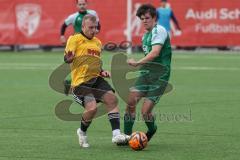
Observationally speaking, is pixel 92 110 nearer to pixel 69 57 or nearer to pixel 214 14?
pixel 69 57

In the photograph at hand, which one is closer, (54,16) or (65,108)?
(65,108)

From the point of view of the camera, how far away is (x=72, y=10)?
34656 millimetres

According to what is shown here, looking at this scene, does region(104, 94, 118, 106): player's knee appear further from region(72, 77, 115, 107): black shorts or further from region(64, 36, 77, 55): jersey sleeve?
region(64, 36, 77, 55): jersey sleeve

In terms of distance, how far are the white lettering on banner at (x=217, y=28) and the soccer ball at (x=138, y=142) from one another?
2360cm

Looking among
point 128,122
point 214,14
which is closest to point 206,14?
point 214,14

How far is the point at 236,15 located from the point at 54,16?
743cm

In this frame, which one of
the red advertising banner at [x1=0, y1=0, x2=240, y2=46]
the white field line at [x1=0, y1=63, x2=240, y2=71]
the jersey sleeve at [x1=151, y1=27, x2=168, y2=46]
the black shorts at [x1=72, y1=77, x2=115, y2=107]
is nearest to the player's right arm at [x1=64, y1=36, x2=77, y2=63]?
the black shorts at [x1=72, y1=77, x2=115, y2=107]

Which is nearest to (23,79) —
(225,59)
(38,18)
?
(225,59)

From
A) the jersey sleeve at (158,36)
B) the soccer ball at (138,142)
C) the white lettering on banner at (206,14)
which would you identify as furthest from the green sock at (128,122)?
the white lettering on banner at (206,14)

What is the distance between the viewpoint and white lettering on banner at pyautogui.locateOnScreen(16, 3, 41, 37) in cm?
3456

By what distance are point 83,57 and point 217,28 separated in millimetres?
23366

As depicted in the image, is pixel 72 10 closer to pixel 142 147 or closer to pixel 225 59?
pixel 225 59

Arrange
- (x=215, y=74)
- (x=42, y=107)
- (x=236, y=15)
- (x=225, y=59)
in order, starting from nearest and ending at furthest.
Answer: (x=42, y=107) → (x=215, y=74) → (x=225, y=59) → (x=236, y=15)

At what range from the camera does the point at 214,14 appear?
33875mm
